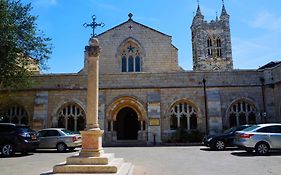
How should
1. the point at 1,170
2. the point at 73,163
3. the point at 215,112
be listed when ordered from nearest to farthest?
the point at 73,163, the point at 1,170, the point at 215,112

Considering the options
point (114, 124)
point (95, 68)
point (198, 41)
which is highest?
point (198, 41)

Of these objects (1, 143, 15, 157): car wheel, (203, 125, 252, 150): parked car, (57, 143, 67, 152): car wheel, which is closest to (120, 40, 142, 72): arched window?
(57, 143, 67, 152): car wheel

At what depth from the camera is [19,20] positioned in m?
18.3

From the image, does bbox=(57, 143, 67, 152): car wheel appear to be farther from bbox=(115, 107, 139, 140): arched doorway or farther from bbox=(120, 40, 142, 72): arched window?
bbox=(120, 40, 142, 72): arched window

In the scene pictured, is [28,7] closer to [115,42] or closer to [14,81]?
[14,81]

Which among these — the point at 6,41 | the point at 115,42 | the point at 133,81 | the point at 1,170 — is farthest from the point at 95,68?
the point at 115,42

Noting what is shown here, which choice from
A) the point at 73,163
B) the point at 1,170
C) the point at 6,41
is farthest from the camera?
the point at 6,41

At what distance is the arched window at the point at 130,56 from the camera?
97.6 ft

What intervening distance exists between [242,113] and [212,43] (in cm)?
3462

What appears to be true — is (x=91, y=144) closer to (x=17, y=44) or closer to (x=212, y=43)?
(x=17, y=44)

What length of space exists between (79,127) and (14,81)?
6.08 metres

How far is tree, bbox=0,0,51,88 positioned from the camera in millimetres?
16641

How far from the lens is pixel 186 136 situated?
21156 mm

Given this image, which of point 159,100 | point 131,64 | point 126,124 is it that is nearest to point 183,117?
point 159,100
